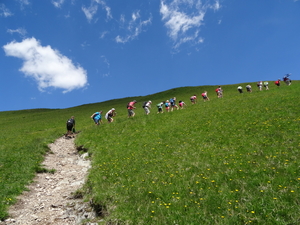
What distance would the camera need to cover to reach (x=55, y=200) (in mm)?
10656

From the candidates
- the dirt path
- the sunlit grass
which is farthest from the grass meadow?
the dirt path

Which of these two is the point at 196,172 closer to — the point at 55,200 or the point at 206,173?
the point at 206,173

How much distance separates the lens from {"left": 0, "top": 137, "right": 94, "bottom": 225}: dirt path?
8.80 meters

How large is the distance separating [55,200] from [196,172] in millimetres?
7390

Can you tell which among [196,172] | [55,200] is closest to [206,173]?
[196,172]

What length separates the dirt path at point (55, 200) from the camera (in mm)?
8805

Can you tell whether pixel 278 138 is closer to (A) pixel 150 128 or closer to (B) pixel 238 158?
(B) pixel 238 158

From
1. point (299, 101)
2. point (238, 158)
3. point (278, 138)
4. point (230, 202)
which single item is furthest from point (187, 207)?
point (299, 101)

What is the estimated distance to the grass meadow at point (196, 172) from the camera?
7.34 meters

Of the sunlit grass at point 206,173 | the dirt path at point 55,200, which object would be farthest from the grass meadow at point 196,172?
the dirt path at point 55,200

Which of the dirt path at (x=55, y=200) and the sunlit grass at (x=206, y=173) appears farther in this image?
the dirt path at (x=55, y=200)

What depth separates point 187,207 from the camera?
25.4 feet

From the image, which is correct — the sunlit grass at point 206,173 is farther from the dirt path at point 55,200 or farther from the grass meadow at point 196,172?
the dirt path at point 55,200

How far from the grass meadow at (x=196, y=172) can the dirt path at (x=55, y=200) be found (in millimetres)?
555
